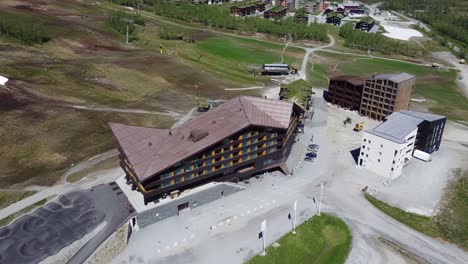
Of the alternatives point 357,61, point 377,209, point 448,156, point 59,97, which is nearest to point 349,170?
point 377,209

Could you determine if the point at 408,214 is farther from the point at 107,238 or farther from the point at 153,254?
the point at 107,238

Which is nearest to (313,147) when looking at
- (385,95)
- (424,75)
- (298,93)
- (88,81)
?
(298,93)

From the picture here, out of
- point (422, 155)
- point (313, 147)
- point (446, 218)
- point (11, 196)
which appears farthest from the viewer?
point (313, 147)

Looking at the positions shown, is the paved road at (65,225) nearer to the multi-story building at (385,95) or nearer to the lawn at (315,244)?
the lawn at (315,244)

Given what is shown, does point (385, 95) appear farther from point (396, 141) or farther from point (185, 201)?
point (185, 201)

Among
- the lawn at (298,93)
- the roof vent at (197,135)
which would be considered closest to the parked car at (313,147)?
the lawn at (298,93)

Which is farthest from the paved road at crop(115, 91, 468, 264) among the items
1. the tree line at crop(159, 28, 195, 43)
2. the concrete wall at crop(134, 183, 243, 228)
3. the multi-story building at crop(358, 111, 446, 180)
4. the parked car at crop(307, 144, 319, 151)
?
the tree line at crop(159, 28, 195, 43)
